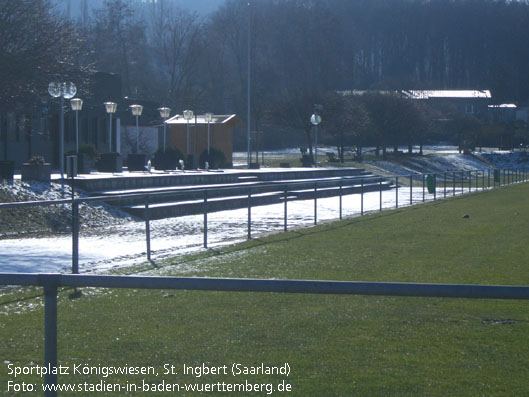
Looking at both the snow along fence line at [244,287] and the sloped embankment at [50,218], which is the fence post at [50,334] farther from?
the sloped embankment at [50,218]

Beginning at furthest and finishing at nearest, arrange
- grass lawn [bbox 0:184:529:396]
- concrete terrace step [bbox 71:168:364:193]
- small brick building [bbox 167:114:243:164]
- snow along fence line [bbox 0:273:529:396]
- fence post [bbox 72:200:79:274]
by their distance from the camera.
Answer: small brick building [bbox 167:114:243:164], concrete terrace step [bbox 71:168:364:193], fence post [bbox 72:200:79:274], grass lawn [bbox 0:184:529:396], snow along fence line [bbox 0:273:529:396]

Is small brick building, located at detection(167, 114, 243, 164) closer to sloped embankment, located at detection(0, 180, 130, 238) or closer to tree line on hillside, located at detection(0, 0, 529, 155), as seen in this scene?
tree line on hillside, located at detection(0, 0, 529, 155)

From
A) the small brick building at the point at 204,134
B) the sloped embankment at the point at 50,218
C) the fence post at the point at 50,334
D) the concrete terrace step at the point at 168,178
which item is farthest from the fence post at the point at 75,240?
the small brick building at the point at 204,134

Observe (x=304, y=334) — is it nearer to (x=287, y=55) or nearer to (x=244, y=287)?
(x=244, y=287)

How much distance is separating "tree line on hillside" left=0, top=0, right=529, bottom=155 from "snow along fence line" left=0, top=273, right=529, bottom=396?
20689 millimetres

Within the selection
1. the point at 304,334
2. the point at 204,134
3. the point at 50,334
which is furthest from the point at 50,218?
the point at 204,134

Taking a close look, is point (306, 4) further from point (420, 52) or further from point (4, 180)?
point (4, 180)

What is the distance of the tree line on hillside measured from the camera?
1001 inches

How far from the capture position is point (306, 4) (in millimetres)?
122625

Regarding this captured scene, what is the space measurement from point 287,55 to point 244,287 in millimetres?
110244

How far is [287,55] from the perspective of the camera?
11131 cm

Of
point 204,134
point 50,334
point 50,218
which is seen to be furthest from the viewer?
point 204,134

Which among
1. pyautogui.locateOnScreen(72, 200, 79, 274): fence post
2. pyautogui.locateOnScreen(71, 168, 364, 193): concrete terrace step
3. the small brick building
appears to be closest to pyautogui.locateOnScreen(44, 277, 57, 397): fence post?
pyautogui.locateOnScreen(72, 200, 79, 274): fence post

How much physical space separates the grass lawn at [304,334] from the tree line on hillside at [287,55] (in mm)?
16273
